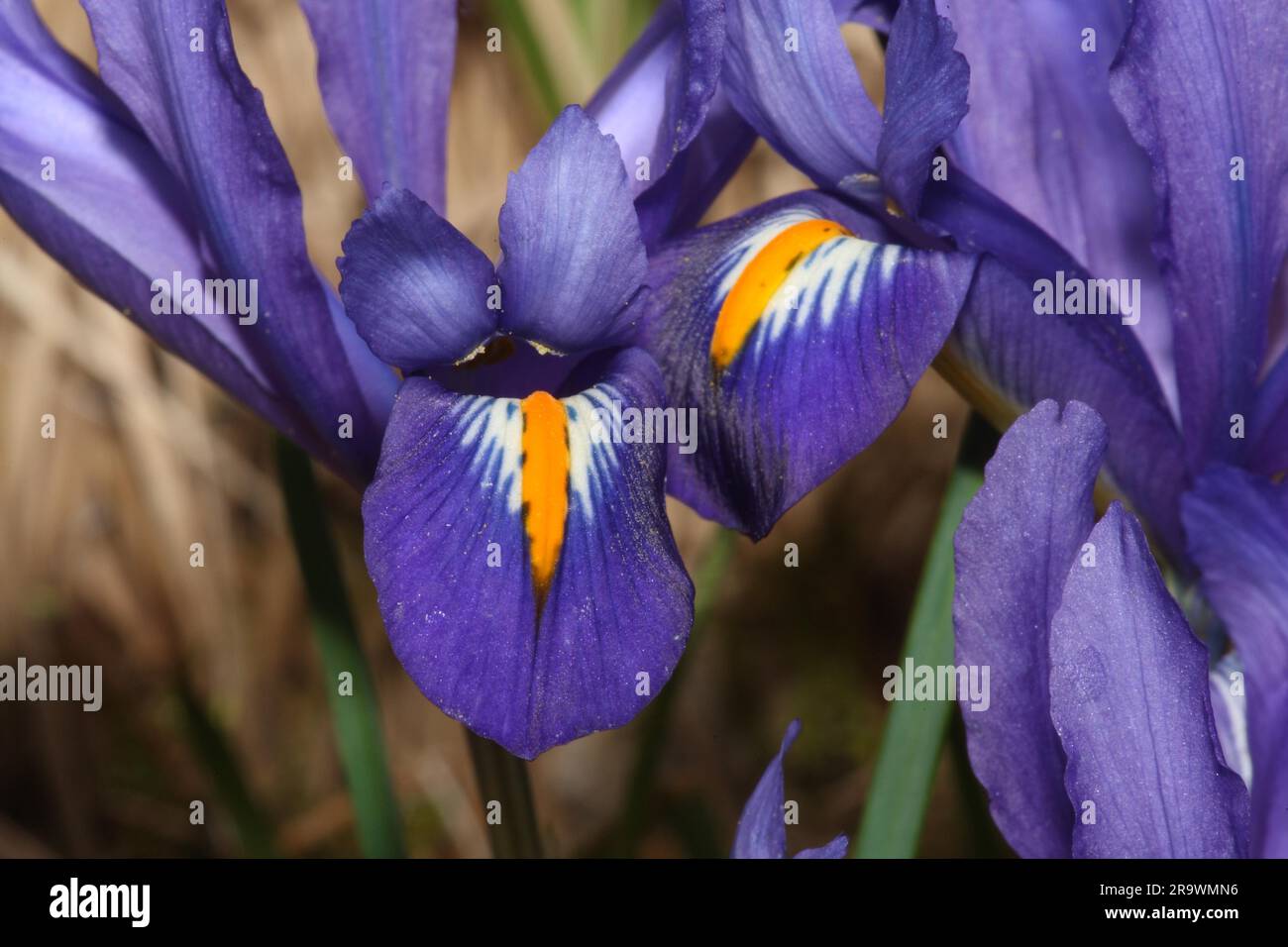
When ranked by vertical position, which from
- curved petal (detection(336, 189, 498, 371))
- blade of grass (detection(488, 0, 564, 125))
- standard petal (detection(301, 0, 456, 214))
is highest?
blade of grass (detection(488, 0, 564, 125))

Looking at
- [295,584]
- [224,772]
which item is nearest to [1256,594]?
[224,772]

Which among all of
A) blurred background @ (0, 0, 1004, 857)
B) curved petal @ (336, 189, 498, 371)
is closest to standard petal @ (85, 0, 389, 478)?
curved petal @ (336, 189, 498, 371)

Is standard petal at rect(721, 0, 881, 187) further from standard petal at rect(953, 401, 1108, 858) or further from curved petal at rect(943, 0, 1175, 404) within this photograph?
standard petal at rect(953, 401, 1108, 858)

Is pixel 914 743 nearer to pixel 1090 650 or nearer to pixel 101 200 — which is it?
pixel 1090 650

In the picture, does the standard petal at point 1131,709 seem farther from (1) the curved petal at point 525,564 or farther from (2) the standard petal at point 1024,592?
(1) the curved petal at point 525,564

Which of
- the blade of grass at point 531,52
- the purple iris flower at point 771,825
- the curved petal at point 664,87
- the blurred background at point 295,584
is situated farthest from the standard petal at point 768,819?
the blade of grass at point 531,52
